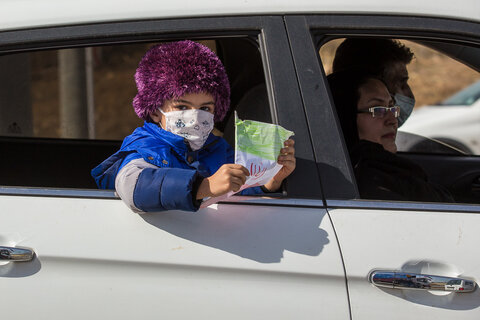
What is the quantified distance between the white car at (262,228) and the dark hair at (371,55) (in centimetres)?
69

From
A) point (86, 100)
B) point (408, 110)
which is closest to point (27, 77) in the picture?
point (86, 100)

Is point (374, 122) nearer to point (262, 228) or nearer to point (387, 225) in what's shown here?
point (387, 225)

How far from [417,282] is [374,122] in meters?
1.00

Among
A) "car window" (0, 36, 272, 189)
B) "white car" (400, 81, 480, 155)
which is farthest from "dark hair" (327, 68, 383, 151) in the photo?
"white car" (400, 81, 480, 155)

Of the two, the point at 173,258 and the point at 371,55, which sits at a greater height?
the point at 371,55

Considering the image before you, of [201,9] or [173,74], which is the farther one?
[173,74]

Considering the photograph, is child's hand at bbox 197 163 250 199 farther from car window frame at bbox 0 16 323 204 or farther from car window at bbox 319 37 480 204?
car window at bbox 319 37 480 204

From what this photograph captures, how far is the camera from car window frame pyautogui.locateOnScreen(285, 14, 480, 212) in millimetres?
1933

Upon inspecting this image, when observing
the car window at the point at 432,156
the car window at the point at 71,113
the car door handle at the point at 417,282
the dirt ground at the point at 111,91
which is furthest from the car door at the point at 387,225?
→ the dirt ground at the point at 111,91

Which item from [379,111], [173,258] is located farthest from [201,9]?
[379,111]

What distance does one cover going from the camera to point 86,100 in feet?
16.4

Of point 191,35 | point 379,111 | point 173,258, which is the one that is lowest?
point 173,258

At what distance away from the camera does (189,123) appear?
6.88 ft

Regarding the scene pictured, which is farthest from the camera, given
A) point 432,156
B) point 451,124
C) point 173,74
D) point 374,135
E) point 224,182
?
point 451,124
